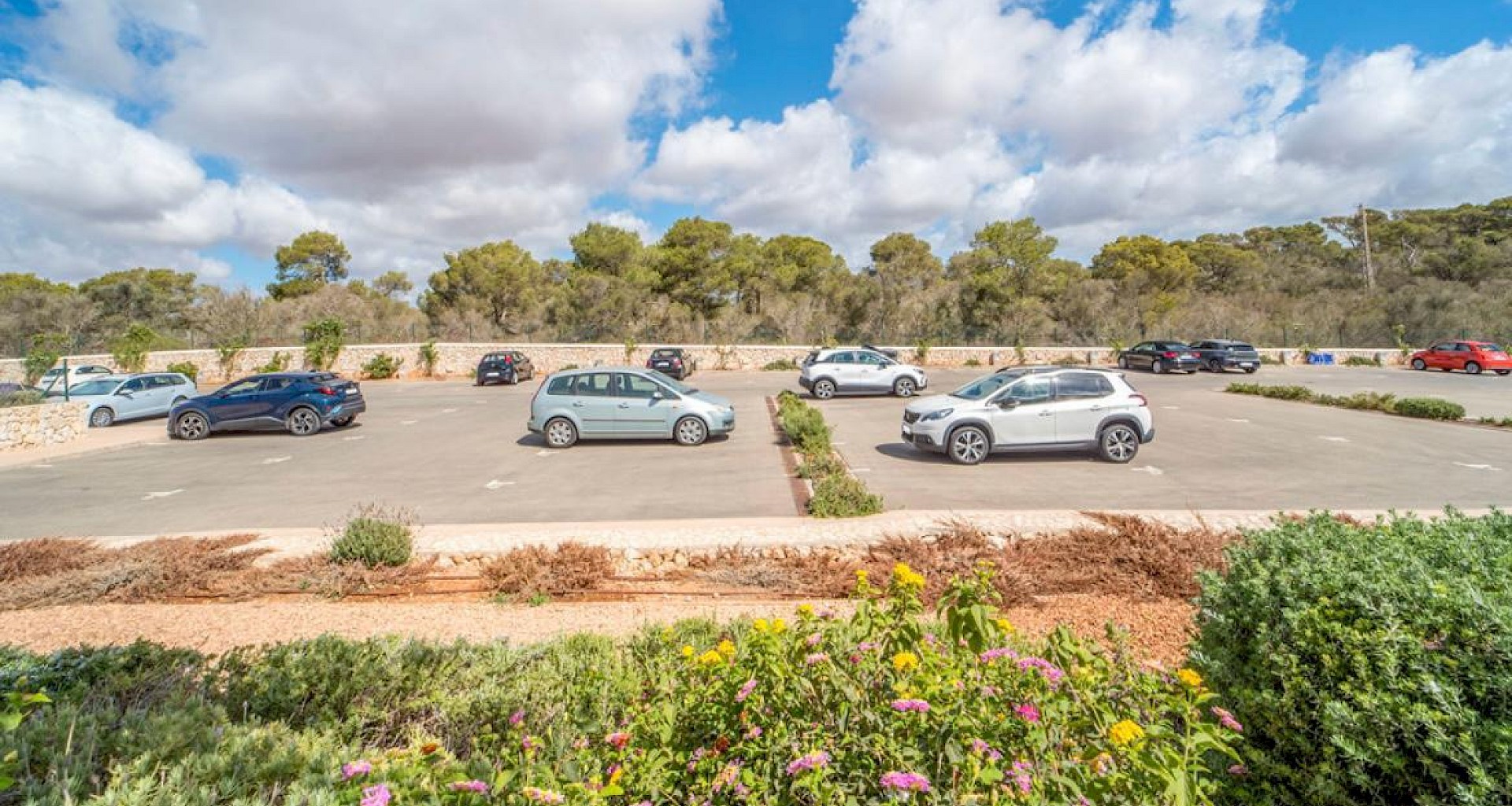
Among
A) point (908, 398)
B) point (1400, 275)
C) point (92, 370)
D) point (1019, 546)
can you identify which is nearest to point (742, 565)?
point (1019, 546)

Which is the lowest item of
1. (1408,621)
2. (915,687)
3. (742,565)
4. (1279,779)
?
(742,565)

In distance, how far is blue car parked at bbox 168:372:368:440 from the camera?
15.2 meters

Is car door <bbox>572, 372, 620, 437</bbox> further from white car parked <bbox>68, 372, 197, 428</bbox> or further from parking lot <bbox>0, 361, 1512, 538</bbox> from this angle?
white car parked <bbox>68, 372, 197, 428</bbox>

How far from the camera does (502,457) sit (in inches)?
479

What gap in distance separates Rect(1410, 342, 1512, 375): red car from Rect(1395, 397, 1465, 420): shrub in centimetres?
2090

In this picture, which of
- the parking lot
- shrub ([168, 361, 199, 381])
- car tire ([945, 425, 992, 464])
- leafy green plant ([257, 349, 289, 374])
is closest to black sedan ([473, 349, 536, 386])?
leafy green plant ([257, 349, 289, 374])

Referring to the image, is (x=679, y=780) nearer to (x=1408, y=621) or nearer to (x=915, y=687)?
(x=915, y=687)

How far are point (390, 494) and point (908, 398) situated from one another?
15.3 m

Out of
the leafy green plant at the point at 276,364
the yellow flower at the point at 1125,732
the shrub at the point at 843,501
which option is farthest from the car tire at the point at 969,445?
the leafy green plant at the point at 276,364

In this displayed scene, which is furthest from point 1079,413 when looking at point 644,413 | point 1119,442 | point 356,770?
point 356,770

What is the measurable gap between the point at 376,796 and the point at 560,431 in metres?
11.5

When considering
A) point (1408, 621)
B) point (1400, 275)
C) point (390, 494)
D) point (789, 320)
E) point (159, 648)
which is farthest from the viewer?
point (1400, 275)

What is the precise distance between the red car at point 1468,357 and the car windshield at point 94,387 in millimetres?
51640

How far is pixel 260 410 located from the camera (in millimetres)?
15266
